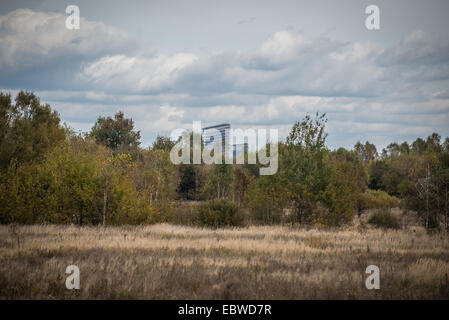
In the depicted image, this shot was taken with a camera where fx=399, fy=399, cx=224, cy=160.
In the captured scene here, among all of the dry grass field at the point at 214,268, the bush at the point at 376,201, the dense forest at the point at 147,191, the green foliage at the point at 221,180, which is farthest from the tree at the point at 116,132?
the dry grass field at the point at 214,268

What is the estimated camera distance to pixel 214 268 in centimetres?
1144

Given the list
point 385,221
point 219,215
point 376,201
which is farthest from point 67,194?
point 376,201

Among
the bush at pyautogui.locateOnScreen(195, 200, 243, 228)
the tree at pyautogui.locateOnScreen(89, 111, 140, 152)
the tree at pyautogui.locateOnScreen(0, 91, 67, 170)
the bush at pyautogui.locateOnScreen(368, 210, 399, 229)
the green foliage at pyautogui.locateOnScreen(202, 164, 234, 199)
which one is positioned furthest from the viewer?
the tree at pyautogui.locateOnScreen(89, 111, 140, 152)

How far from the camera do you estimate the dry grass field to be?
898 cm

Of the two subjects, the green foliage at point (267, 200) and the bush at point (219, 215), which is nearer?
the bush at point (219, 215)

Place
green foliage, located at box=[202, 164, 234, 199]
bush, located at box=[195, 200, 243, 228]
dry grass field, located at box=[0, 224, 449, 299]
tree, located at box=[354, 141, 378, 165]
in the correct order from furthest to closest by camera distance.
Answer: tree, located at box=[354, 141, 378, 165] → green foliage, located at box=[202, 164, 234, 199] → bush, located at box=[195, 200, 243, 228] → dry grass field, located at box=[0, 224, 449, 299]

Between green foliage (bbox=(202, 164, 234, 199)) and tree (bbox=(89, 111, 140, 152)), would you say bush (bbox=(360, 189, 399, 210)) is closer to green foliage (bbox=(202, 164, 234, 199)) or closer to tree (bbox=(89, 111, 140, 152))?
green foliage (bbox=(202, 164, 234, 199))

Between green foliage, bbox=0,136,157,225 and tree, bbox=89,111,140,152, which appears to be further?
tree, bbox=89,111,140,152

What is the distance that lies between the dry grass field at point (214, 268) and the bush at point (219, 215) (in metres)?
7.71

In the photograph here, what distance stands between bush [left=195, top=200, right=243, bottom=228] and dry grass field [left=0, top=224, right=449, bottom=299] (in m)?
7.71

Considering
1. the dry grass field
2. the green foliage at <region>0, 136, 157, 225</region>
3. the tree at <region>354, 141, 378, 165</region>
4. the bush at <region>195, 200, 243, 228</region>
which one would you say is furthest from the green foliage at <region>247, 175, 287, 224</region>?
the tree at <region>354, 141, 378, 165</region>

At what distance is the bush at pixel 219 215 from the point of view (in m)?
25.6

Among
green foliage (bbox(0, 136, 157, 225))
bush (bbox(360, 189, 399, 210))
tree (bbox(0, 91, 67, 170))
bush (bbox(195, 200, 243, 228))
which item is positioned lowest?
bush (bbox(360, 189, 399, 210))

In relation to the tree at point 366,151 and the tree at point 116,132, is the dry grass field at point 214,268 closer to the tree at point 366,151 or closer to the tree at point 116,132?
the tree at point 116,132
